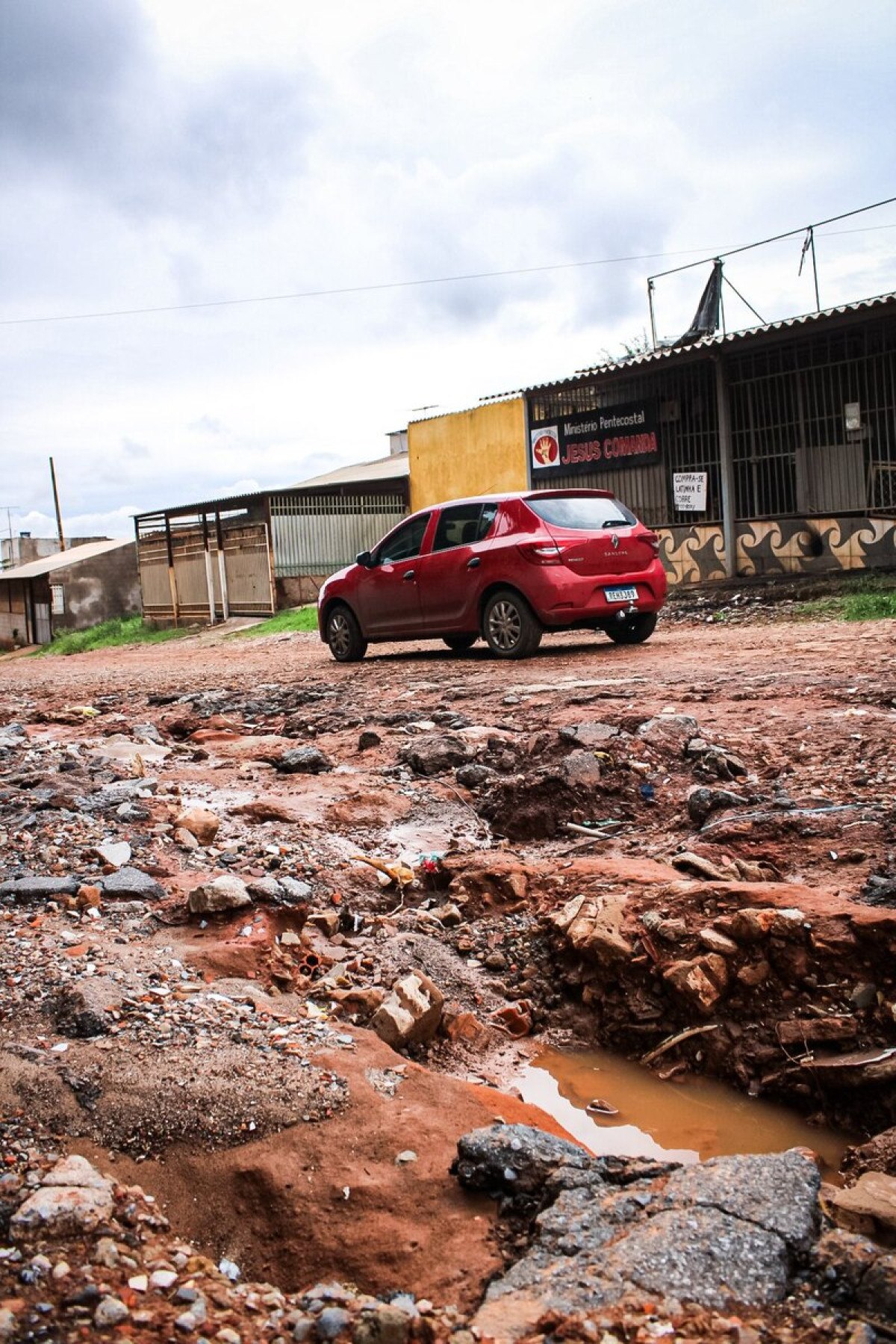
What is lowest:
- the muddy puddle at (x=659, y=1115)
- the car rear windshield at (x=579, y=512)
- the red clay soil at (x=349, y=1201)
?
the muddy puddle at (x=659, y=1115)

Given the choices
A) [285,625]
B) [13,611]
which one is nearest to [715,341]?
[285,625]

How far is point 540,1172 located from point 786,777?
10.4 feet

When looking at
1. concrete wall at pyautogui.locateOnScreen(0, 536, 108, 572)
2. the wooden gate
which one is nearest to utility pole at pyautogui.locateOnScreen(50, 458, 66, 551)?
concrete wall at pyautogui.locateOnScreen(0, 536, 108, 572)

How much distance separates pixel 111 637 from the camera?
95.5 ft

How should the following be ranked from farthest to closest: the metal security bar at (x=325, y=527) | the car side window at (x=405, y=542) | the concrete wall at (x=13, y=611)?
1. the concrete wall at (x=13, y=611)
2. the metal security bar at (x=325, y=527)
3. the car side window at (x=405, y=542)

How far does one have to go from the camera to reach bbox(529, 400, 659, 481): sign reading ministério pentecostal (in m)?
17.2

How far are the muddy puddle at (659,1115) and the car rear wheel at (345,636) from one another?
8448 millimetres

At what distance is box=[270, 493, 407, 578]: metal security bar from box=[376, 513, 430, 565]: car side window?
42.5 ft

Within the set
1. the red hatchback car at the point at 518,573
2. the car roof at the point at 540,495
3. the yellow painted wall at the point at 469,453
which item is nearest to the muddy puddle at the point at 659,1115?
the red hatchback car at the point at 518,573

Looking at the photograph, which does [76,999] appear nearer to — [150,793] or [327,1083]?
[327,1083]

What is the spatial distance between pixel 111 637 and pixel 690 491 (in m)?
17.7

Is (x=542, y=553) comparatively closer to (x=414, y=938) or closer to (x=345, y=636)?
(x=345, y=636)

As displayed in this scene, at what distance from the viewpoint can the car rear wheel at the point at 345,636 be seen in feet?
38.9

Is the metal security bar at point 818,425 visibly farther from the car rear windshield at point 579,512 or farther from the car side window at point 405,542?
the car side window at point 405,542
